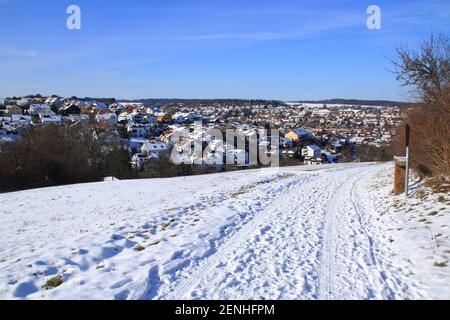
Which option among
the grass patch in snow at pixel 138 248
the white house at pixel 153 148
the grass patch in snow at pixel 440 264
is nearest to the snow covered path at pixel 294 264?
the grass patch in snow at pixel 440 264

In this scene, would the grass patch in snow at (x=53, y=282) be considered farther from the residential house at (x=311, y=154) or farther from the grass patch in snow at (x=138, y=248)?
the residential house at (x=311, y=154)

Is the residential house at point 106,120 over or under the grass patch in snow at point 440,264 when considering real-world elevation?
over

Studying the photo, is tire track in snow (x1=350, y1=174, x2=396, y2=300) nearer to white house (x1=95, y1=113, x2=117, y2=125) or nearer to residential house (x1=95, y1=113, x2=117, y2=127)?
residential house (x1=95, y1=113, x2=117, y2=127)

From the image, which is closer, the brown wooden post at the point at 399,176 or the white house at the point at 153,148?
the brown wooden post at the point at 399,176

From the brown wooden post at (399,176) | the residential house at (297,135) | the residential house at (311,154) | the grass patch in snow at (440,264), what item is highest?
the brown wooden post at (399,176)

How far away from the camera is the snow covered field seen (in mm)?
5664

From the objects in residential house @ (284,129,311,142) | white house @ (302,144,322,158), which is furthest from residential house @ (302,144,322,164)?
residential house @ (284,129,311,142)

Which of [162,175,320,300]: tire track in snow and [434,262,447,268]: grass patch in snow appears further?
[434,262,447,268]: grass patch in snow

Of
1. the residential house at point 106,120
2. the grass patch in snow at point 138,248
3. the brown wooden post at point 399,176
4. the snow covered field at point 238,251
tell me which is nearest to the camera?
the snow covered field at point 238,251

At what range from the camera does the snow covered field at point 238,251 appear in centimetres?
566

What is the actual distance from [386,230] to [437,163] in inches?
216

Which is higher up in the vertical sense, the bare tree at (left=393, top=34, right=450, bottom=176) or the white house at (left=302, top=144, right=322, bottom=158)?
the bare tree at (left=393, top=34, right=450, bottom=176)

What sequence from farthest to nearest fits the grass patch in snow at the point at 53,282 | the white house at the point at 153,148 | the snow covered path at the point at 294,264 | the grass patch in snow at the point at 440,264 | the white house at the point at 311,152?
→ the white house at the point at 311,152, the white house at the point at 153,148, the grass patch in snow at the point at 440,264, the grass patch in snow at the point at 53,282, the snow covered path at the point at 294,264
